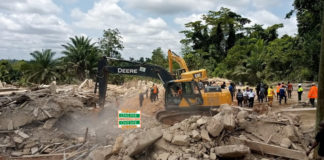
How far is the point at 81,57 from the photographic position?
1281 inches

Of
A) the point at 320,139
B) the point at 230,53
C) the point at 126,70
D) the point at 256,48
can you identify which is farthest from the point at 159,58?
the point at 320,139

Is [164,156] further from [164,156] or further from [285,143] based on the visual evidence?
[285,143]

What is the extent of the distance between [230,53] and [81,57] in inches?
791

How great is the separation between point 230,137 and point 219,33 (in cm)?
3875

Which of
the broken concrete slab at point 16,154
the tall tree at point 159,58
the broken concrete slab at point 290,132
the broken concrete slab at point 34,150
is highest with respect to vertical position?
the tall tree at point 159,58

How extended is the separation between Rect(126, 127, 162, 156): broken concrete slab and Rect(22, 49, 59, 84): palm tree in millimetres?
28244

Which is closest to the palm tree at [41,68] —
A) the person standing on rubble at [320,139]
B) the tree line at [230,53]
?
the tree line at [230,53]

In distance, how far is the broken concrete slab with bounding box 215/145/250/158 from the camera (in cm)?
625

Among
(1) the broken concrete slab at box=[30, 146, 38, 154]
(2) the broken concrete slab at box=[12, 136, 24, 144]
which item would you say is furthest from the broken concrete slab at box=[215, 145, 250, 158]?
(2) the broken concrete slab at box=[12, 136, 24, 144]

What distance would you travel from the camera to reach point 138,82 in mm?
24172

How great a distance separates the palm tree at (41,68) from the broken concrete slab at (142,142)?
92.7 feet

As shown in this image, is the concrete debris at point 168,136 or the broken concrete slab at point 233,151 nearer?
the broken concrete slab at point 233,151

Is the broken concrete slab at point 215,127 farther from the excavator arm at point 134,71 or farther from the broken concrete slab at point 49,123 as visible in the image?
the broken concrete slab at point 49,123

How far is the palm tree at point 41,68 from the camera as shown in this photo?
105 feet
